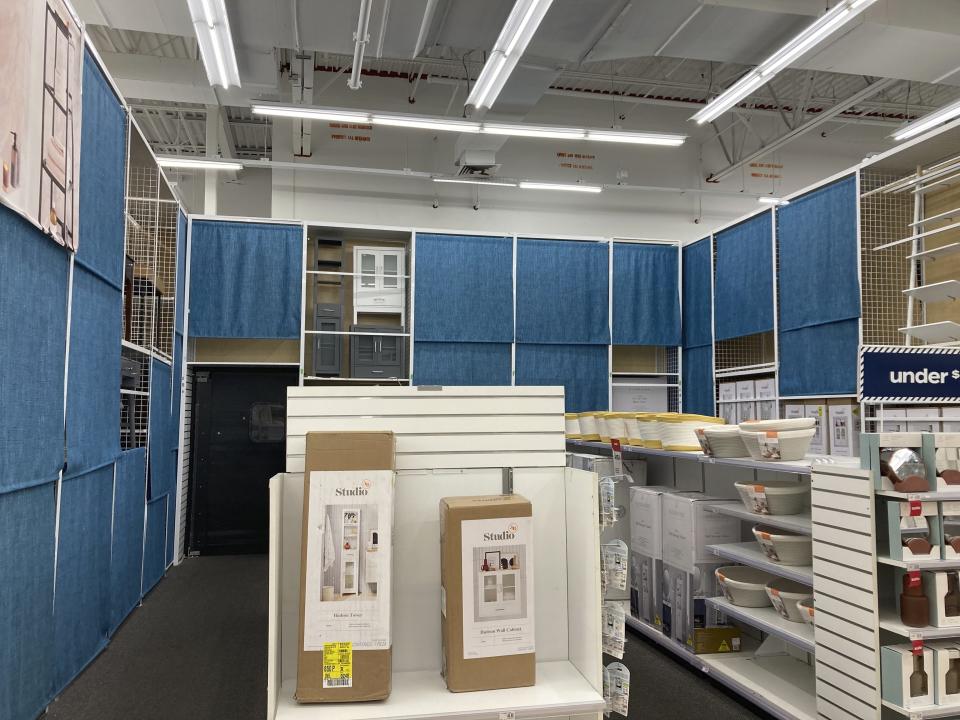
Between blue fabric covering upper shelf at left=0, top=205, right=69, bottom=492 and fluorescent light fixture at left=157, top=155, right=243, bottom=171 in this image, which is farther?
fluorescent light fixture at left=157, top=155, right=243, bottom=171

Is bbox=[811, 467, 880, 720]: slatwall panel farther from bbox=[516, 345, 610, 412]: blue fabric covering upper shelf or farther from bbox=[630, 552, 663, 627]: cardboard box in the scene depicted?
bbox=[516, 345, 610, 412]: blue fabric covering upper shelf

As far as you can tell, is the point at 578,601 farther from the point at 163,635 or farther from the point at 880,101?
the point at 880,101

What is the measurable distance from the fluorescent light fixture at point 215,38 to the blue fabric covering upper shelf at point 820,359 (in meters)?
5.02

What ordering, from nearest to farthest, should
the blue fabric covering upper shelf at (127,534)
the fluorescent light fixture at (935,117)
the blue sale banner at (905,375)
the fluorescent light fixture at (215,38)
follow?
the blue sale banner at (905,375) → the blue fabric covering upper shelf at (127,534) → the fluorescent light fixture at (215,38) → the fluorescent light fixture at (935,117)

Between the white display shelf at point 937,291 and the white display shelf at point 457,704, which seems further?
the white display shelf at point 937,291

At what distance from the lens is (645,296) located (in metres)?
8.41

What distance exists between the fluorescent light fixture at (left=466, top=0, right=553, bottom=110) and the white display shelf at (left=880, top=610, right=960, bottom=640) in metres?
3.95

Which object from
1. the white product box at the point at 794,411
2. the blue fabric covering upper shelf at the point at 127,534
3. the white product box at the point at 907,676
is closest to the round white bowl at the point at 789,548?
the white product box at the point at 907,676

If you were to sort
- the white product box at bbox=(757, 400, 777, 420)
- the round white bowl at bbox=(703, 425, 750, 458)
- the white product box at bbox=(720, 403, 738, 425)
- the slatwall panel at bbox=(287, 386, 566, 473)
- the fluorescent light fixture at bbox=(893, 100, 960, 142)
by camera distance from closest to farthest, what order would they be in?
the slatwall panel at bbox=(287, 386, 566, 473) → the round white bowl at bbox=(703, 425, 750, 458) → the fluorescent light fixture at bbox=(893, 100, 960, 142) → the white product box at bbox=(757, 400, 777, 420) → the white product box at bbox=(720, 403, 738, 425)

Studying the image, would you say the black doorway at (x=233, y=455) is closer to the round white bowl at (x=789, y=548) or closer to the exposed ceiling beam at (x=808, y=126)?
the round white bowl at (x=789, y=548)

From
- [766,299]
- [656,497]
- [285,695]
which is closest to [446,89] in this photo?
[766,299]

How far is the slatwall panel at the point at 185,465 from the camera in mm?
7008

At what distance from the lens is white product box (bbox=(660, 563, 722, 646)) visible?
4.08 metres

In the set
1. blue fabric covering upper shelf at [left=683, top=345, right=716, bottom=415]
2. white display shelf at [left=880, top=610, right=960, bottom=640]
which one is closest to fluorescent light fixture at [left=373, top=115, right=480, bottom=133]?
blue fabric covering upper shelf at [left=683, top=345, right=716, bottom=415]
